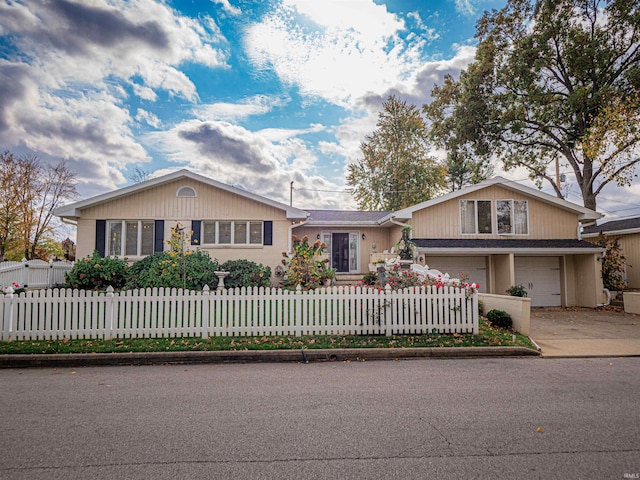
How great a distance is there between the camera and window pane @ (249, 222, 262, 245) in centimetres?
Result: 1494

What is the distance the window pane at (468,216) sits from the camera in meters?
15.8

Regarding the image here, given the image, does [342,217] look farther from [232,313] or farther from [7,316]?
[7,316]

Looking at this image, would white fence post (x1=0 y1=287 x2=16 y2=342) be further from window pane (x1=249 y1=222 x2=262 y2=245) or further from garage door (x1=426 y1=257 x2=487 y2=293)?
garage door (x1=426 y1=257 x2=487 y2=293)

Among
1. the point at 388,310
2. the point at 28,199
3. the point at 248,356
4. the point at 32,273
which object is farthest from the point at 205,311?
the point at 28,199

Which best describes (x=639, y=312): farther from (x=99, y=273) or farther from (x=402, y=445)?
(x=99, y=273)

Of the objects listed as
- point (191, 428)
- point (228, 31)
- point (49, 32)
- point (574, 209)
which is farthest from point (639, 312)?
point (49, 32)

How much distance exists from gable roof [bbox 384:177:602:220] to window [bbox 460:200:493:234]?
0.57 metres

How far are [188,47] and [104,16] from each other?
2.90m

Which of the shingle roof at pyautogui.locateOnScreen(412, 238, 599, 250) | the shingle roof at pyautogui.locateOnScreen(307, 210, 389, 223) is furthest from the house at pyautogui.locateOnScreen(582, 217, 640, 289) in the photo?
the shingle roof at pyautogui.locateOnScreen(307, 210, 389, 223)

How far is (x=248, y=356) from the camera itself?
668 cm

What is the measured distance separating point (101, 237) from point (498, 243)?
15770mm

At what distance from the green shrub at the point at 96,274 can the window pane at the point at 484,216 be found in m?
14.2

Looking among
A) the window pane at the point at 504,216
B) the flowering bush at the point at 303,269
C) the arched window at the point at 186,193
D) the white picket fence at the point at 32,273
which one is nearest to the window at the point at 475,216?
the window pane at the point at 504,216

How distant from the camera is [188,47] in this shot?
1395 cm
